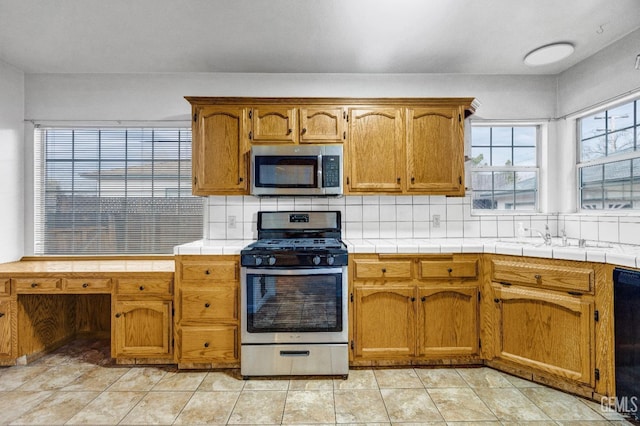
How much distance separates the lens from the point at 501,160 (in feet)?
10.3

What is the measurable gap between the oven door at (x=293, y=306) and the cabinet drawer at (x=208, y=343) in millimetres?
146

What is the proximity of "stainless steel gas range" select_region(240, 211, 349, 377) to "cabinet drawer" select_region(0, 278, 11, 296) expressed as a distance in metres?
1.82

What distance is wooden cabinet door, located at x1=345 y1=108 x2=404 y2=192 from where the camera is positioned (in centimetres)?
268

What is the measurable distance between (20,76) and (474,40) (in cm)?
400

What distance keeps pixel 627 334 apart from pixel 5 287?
4197 mm

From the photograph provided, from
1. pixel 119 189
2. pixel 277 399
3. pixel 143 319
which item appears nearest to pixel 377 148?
pixel 277 399

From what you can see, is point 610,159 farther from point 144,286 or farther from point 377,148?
point 144,286

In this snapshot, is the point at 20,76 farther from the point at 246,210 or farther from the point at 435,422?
the point at 435,422

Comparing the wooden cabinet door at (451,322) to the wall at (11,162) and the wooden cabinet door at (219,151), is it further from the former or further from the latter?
the wall at (11,162)

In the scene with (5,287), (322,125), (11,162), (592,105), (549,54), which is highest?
(549,54)

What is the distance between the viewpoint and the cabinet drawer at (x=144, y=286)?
244cm

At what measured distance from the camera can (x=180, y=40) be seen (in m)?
2.47

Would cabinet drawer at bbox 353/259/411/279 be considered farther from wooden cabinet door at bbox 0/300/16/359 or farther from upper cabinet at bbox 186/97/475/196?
wooden cabinet door at bbox 0/300/16/359

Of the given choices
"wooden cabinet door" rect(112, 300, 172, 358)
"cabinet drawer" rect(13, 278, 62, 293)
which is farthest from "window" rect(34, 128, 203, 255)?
"wooden cabinet door" rect(112, 300, 172, 358)
